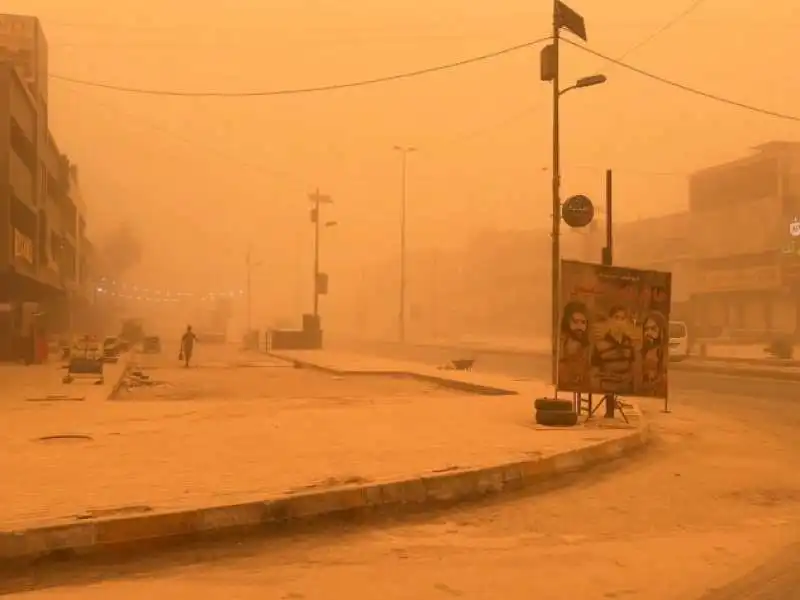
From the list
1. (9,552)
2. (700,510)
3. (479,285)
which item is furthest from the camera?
(479,285)

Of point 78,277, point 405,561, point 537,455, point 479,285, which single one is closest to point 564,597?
point 405,561

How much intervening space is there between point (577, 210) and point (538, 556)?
13603mm

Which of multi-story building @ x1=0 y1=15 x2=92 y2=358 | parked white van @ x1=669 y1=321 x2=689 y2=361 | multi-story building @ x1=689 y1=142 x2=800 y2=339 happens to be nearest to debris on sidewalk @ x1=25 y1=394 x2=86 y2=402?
multi-story building @ x1=0 y1=15 x2=92 y2=358

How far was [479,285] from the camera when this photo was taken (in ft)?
357

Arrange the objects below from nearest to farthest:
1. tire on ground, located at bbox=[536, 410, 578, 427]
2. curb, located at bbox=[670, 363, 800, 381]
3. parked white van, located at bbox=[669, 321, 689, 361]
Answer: tire on ground, located at bbox=[536, 410, 578, 427]
curb, located at bbox=[670, 363, 800, 381]
parked white van, located at bbox=[669, 321, 689, 361]

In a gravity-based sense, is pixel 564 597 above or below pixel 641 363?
below

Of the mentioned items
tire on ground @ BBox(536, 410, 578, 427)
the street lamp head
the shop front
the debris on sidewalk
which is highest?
the street lamp head

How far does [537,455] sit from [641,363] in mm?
4203

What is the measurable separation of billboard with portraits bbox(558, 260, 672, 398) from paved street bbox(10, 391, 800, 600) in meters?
3.75

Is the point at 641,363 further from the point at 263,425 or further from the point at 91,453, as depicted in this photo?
the point at 91,453

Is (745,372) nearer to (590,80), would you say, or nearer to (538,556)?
(590,80)

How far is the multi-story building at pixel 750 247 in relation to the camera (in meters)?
53.8

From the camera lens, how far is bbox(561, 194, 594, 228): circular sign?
18906mm

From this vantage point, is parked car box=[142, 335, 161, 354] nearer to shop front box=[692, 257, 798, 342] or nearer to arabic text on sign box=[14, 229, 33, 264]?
arabic text on sign box=[14, 229, 33, 264]
